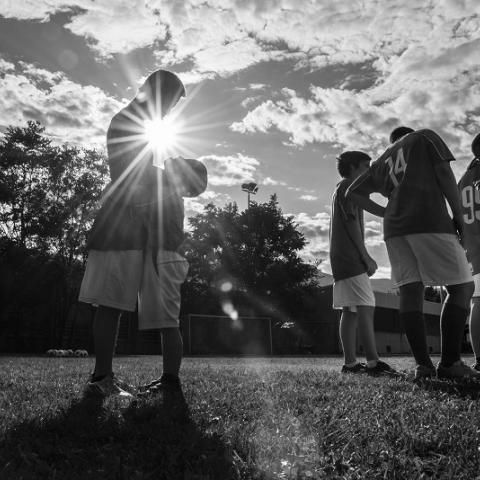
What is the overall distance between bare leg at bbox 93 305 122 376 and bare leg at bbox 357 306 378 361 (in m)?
2.95

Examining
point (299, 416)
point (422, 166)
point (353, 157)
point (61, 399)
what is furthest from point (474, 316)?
point (61, 399)

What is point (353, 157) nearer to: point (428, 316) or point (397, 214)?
point (397, 214)

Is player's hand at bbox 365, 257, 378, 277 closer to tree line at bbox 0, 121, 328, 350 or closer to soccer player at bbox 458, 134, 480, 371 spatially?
soccer player at bbox 458, 134, 480, 371

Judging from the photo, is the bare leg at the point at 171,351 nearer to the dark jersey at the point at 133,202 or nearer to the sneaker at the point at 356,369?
the dark jersey at the point at 133,202

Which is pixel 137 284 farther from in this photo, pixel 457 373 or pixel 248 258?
pixel 248 258

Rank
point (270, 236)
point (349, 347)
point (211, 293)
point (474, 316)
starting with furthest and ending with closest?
point (270, 236), point (211, 293), point (349, 347), point (474, 316)

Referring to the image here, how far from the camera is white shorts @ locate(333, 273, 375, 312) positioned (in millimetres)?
5719

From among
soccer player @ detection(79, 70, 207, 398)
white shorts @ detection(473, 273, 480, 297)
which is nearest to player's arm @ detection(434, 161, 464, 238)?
white shorts @ detection(473, 273, 480, 297)

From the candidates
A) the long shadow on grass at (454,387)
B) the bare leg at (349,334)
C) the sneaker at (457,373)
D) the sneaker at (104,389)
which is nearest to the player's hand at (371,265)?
the bare leg at (349,334)

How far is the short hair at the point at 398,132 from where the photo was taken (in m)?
5.16

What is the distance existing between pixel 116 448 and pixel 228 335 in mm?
27017

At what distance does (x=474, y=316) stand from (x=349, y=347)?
4.58ft

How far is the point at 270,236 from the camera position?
153 feet

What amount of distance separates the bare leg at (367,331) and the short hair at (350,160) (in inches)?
65.0
